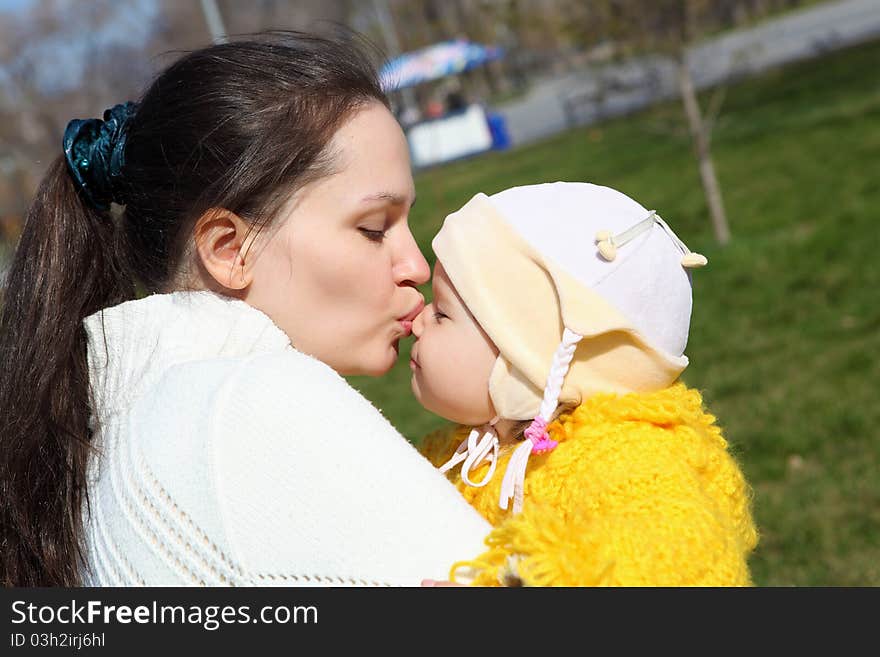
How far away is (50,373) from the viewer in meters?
1.96

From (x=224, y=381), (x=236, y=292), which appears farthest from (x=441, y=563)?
(x=236, y=292)

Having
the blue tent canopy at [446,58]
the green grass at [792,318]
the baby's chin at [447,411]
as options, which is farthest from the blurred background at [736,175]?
the baby's chin at [447,411]

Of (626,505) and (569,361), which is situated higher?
(569,361)

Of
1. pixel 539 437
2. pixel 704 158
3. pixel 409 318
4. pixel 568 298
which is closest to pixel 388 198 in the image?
pixel 409 318

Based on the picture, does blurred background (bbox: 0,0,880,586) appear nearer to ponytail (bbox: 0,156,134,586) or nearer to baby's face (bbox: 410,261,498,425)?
ponytail (bbox: 0,156,134,586)

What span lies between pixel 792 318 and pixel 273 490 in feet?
18.7

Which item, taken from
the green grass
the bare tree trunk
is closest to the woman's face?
the green grass

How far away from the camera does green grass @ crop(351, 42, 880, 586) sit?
4.34 meters

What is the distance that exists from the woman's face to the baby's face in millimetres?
80

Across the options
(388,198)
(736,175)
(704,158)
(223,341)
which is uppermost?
(388,198)

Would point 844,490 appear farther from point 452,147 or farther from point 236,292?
point 452,147

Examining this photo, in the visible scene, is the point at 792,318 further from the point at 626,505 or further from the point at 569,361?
the point at 626,505
